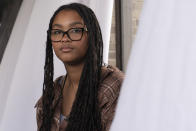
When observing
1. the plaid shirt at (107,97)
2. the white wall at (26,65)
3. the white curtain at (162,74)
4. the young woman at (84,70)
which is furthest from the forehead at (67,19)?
the white wall at (26,65)

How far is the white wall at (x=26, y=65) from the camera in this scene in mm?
1233

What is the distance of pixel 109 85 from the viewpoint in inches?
28.7

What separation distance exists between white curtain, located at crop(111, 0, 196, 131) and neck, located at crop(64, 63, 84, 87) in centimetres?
43

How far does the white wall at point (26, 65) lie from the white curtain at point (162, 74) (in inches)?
37.0

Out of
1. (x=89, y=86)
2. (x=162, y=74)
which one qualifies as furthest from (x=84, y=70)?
(x=162, y=74)

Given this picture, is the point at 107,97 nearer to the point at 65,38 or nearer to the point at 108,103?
the point at 108,103

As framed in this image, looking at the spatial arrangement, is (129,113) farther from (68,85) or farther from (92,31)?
(68,85)

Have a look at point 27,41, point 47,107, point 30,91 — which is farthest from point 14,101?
point 47,107

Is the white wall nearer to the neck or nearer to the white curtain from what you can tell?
the neck

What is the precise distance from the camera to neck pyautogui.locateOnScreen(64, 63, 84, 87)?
74cm

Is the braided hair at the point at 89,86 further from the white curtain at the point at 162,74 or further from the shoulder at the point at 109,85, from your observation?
the white curtain at the point at 162,74

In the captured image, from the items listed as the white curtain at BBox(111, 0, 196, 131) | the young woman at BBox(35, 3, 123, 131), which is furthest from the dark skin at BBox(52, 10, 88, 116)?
the white curtain at BBox(111, 0, 196, 131)

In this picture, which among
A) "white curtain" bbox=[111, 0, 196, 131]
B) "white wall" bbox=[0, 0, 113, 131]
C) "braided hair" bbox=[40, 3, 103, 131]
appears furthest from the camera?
"white wall" bbox=[0, 0, 113, 131]

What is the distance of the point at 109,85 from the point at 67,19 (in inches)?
6.4
